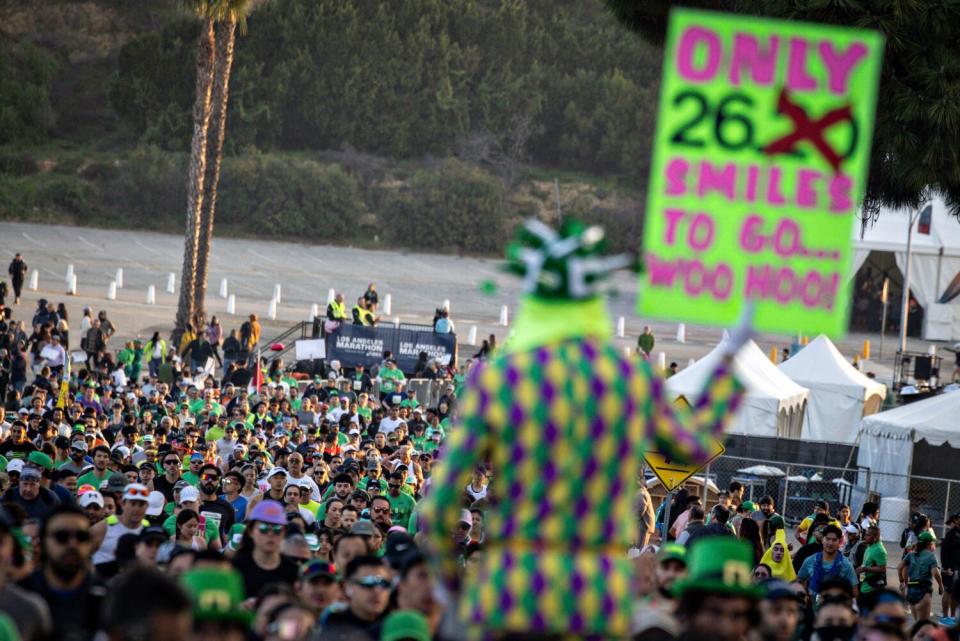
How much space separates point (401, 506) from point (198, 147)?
20683mm

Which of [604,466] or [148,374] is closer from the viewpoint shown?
[604,466]

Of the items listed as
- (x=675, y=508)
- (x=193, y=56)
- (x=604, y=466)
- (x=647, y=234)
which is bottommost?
(x=675, y=508)

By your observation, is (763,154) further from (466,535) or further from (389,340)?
(389,340)

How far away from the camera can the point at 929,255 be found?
50.3 meters

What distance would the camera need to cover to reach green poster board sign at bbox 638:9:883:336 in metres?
5.65

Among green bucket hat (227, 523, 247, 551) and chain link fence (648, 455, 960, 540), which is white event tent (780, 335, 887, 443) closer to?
chain link fence (648, 455, 960, 540)

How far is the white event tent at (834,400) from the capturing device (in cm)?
3052

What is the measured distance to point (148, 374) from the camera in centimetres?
3262

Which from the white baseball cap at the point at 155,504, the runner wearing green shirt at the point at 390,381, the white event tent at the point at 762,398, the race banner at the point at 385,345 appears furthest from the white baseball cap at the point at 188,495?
the race banner at the point at 385,345

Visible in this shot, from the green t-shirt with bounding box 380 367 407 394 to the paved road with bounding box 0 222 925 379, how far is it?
40.9ft

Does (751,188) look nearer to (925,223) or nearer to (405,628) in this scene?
(405,628)

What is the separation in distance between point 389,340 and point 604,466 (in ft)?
94.3

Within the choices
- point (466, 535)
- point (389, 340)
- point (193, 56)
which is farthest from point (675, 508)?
point (193, 56)

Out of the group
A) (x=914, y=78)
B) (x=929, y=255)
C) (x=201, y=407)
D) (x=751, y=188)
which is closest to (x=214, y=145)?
(x=201, y=407)
